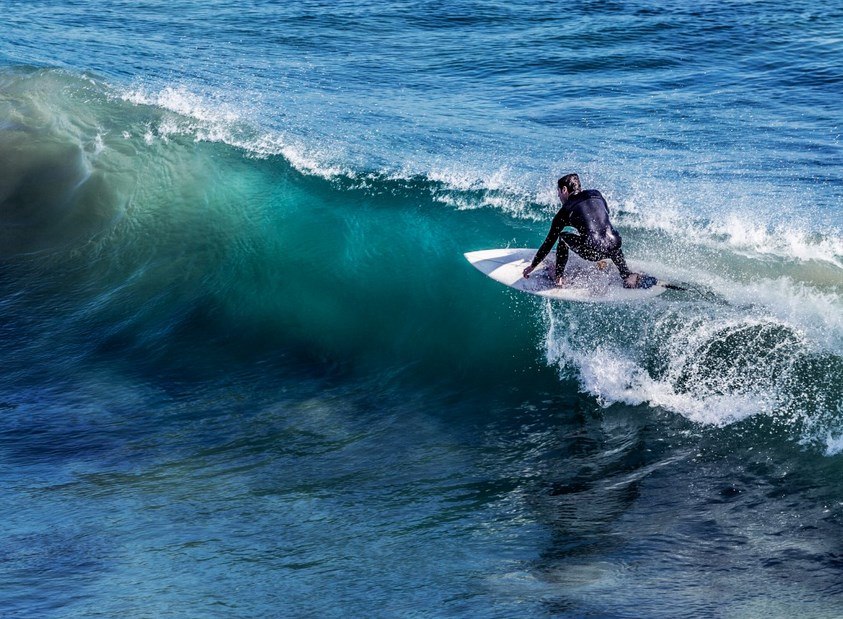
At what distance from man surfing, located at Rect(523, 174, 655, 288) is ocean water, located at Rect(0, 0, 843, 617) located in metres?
0.61

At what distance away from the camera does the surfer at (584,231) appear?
9945 mm

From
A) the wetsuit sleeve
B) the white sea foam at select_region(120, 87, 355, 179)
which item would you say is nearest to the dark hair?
the wetsuit sleeve

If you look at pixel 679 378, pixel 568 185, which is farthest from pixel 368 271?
pixel 679 378

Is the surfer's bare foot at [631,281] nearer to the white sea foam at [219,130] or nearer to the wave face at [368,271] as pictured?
the wave face at [368,271]

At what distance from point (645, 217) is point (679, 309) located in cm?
288

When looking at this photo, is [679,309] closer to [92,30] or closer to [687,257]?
[687,257]

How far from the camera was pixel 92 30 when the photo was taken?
2498 centimetres

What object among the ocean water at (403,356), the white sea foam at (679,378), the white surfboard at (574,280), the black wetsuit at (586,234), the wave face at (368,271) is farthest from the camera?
the white surfboard at (574,280)

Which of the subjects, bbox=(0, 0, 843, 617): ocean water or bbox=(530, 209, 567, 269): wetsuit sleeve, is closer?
bbox=(0, 0, 843, 617): ocean water

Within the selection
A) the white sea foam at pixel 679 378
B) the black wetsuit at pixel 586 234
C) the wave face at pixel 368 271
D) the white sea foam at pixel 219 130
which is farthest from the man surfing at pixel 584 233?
the white sea foam at pixel 219 130

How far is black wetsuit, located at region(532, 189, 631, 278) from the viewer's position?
9.94 metres

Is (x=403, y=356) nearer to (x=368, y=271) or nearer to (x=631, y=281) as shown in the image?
(x=368, y=271)

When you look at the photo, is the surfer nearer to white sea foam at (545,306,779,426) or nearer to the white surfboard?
the white surfboard

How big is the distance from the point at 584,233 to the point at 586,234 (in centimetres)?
2
